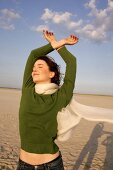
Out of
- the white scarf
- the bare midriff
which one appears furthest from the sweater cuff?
the bare midriff

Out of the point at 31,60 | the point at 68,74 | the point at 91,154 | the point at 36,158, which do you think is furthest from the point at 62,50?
the point at 91,154

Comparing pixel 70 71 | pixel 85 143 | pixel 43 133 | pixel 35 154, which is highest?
pixel 70 71

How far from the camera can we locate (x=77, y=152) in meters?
9.21

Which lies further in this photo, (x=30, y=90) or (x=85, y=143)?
(x=85, y=143)

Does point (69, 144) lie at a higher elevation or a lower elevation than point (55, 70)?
lower

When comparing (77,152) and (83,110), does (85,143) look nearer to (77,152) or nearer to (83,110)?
(77,152)

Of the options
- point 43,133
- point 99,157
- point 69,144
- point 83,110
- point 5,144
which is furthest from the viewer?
point 69,144

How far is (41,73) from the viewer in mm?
3363

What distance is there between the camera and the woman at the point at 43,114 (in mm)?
3227

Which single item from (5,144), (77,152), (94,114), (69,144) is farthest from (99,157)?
(94,114)

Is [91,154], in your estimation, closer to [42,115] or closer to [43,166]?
[43,166]

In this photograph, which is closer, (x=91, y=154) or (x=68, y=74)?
(x=68, y=74)

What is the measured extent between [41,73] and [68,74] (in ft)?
0.93

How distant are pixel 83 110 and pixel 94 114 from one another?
0.13 m
